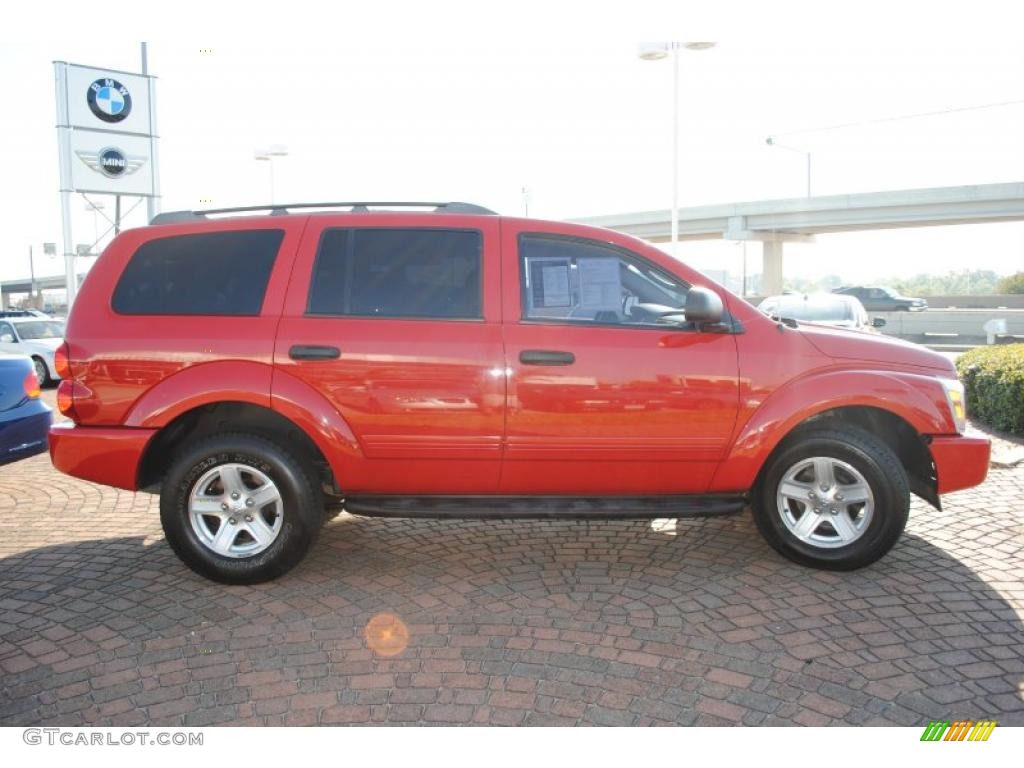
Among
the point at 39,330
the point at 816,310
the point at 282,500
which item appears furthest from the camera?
the point at 39,330

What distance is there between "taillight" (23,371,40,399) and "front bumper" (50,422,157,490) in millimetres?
1512

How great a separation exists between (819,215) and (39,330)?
4719 cm

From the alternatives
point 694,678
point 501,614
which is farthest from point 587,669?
point 501,614

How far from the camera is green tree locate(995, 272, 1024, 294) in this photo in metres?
61.1

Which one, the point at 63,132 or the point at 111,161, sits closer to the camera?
the point at 63,132

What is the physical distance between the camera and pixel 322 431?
412 centimetres

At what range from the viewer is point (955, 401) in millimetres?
4328

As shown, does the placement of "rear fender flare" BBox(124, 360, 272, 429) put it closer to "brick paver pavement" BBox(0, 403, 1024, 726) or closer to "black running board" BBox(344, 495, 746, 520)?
"black running board" BBox(344, 495, 746, 520)

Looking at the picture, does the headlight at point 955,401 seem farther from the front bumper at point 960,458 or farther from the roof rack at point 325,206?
the roof rack at point 325,206

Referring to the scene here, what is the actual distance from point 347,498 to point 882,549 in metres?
3.00

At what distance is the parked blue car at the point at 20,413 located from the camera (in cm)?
517

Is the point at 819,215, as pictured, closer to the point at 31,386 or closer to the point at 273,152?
the point at 273,152

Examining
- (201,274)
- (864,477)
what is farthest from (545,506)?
(201,274)
